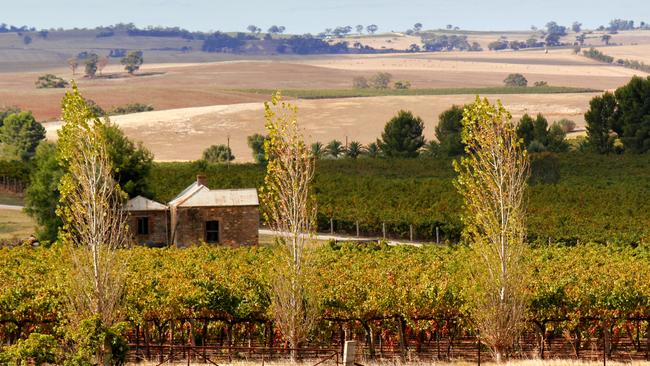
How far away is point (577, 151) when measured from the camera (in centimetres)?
14575

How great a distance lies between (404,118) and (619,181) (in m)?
41.2

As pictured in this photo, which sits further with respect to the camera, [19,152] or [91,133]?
[19,152]

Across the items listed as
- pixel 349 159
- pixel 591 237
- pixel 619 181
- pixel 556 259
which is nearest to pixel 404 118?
pixel 349 159

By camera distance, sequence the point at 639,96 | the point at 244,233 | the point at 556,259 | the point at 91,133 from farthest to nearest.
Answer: the point at 639,96 < the point at 244,233 < the point at 556,259 < the point at 91,133

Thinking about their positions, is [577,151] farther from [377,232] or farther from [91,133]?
[91,133]

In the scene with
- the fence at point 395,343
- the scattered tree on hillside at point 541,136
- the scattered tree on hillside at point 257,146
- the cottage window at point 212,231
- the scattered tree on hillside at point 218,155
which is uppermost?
the fence at point 395,343

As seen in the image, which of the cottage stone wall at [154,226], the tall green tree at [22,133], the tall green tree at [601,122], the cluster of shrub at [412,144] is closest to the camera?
the cottage stone wall at [154,226]

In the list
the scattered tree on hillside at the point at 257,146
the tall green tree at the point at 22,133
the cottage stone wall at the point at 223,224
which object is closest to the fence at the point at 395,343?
the cottage stone wall at the point at 223,224

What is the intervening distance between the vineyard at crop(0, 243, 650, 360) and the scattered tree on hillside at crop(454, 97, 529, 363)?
0.96 metres

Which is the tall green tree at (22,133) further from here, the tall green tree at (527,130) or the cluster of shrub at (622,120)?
the cluster of shrub at (622,120)

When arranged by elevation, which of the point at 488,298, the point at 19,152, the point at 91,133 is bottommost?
the point at 19,152

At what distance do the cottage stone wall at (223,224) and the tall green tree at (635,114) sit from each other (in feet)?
254

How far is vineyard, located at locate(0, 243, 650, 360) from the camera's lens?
46.5 meters

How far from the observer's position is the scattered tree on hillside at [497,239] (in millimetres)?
44219
